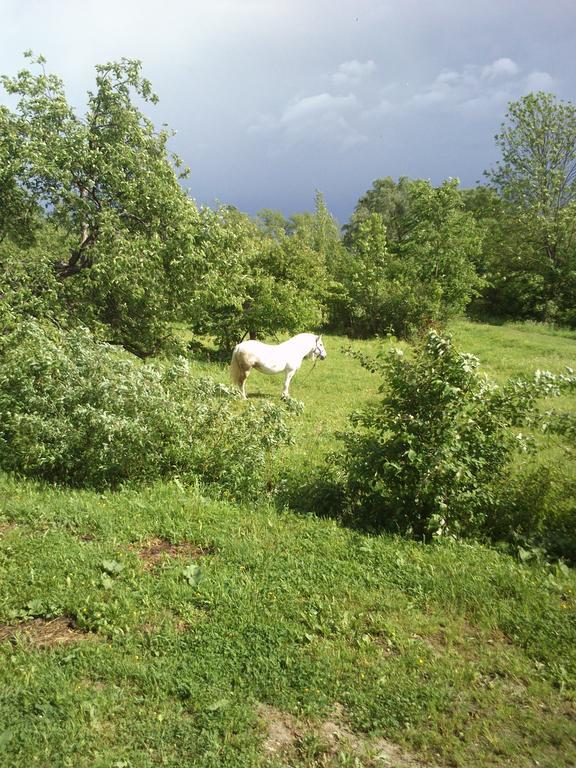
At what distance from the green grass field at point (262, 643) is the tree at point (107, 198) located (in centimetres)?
577

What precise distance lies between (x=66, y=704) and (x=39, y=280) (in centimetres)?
908

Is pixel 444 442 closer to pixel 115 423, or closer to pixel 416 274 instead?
pixel 115 423

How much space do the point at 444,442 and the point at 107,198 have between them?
384 inches

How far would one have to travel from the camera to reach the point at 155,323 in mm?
11891

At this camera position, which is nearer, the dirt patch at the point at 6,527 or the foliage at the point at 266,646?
the foliage at the point at 266,646

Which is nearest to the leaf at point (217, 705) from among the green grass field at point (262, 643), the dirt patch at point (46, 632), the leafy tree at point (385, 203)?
the green grass field at point (262, 643)

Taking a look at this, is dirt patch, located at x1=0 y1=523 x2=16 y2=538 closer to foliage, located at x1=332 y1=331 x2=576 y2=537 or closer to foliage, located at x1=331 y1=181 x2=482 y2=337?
foliage, located at x1=332 y1=331 x2=576 y2=537

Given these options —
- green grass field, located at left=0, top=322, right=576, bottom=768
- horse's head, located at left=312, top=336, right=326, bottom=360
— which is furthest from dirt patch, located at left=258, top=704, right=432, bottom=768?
horse's head, located at left=312, top=336, right=326, bottom=360

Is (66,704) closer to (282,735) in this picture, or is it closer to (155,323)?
(282,735)

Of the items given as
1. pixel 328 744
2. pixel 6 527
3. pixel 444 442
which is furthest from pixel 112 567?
pixel 444 442

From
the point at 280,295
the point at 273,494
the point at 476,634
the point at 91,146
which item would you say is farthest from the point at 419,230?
the point at 476,634

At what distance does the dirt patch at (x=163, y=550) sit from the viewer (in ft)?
18.0

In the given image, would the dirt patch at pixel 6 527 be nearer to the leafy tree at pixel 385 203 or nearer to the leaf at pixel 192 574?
the leaf at pixel 192 574

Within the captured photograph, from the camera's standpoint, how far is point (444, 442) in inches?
236
